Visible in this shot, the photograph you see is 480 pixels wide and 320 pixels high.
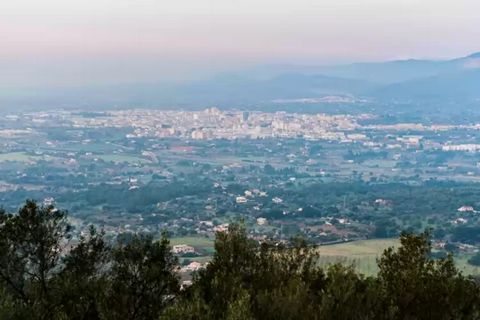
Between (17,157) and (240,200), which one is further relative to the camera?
(17,157)

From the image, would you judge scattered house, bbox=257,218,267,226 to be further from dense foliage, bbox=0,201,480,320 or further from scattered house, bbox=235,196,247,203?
dense foliage, bbox=0,201,480,320

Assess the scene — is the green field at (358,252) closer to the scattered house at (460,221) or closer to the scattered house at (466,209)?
the scattered house at (460,221)

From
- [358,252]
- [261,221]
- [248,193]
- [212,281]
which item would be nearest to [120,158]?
[248,193]

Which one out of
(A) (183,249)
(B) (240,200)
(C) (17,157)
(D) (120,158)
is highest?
(C) (17,157)

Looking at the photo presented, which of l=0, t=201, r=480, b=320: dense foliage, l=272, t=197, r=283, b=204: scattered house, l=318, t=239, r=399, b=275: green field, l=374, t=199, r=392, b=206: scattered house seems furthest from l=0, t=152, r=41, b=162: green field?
l=0, t=201, r=480, b=320: dense foliage

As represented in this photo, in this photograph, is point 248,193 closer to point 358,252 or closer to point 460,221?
point 460,221

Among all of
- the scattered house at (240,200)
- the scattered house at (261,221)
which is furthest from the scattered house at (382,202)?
the scattered house at (261,221)

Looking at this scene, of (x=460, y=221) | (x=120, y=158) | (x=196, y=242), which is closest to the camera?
(x=196, y=242)

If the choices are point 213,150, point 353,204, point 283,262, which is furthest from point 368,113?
point 283,262
